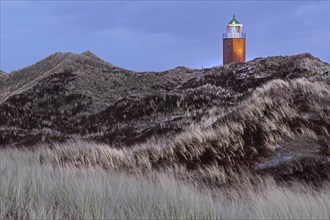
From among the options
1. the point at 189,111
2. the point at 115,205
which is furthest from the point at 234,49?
the point at 115,205

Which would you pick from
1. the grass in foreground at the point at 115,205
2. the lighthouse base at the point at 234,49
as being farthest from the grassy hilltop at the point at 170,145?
the lighthouse base at the point at 234,49

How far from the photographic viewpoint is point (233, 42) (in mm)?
63750

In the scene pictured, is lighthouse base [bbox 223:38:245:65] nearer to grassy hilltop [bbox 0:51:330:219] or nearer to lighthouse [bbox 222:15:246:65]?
lighthouse [bbox 222:15:246:65]

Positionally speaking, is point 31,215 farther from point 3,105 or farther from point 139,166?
point 3,105

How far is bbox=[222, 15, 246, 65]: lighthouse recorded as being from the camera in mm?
63594

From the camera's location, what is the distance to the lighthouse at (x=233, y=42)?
63.6 metres

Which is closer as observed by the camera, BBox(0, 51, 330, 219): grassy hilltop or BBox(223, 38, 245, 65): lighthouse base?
BBox(0, 51, 330, 219): grassy hilltop

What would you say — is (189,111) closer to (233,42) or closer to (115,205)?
(115,205)

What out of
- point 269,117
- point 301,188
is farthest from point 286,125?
point 301,188

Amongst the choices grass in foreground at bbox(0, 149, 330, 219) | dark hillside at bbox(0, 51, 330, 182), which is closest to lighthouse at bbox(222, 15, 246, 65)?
dark hillside at bbox(0, 51, 330, 182)

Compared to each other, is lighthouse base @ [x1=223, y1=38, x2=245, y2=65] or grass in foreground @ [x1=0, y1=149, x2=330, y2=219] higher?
lighthouse base @ [x1=223, y1=38, x2=245, y2=65]

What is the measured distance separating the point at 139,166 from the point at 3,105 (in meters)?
20.7

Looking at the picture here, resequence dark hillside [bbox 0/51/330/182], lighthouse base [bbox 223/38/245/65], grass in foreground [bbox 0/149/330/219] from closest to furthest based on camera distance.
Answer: grass in foreground [bbox 0/149/330/219] < dark hillside [bbox 0/51/330/182] < lighthouse base [bbox 223/38/245/65]

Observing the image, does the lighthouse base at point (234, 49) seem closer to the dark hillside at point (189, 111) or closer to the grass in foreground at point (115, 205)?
the dark hillside at point (189, 111)
